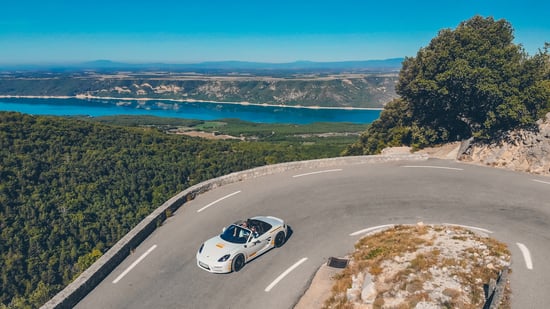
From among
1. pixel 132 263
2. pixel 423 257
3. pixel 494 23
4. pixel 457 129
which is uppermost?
pixel 494 23

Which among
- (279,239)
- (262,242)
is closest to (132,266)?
(262,242)

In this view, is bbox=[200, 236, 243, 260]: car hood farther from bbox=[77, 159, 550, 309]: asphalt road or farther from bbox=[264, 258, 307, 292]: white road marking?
bbox=[264, 258, 307, 292]: white road marking

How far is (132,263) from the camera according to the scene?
43.8 ft

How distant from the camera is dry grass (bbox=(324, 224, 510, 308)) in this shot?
1021 cm

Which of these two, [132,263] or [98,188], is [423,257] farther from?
[98,188]

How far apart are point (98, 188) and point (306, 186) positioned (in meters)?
31.3

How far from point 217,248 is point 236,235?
917 mm

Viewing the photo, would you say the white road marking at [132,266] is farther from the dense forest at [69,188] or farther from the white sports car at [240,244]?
the dense forest at [69,188]

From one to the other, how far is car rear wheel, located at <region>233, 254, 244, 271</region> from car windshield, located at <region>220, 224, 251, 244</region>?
22.3 inches

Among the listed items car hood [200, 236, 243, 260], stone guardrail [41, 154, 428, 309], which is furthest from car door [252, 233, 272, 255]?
stone guardrail [41, 154, 428, 309]

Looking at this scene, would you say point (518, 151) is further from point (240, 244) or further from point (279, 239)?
point (240, 244)

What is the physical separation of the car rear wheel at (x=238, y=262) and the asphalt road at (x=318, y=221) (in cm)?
27

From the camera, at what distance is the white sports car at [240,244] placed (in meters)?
12.4

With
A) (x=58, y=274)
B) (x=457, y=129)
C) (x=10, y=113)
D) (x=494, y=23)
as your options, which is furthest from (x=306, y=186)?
(x=10, y=113)
